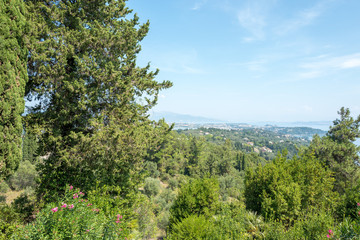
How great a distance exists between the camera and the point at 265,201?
30.0 feet

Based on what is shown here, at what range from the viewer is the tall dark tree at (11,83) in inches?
207

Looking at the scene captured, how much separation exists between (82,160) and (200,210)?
6816 millimetres

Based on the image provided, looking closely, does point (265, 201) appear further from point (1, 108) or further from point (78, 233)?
point (1, 108)

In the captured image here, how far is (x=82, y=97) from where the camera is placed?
263 inches

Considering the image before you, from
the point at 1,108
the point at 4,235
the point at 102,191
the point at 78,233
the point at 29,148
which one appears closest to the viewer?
the point at 78,233

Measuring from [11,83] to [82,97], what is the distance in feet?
6.36

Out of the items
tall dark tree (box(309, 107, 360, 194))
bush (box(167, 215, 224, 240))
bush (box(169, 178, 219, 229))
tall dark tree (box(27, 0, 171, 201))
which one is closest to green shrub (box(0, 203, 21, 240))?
tall dark tree (box(27, 0, 171, 201))

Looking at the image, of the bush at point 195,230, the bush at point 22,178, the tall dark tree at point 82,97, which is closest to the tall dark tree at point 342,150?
the bush at point 195,230

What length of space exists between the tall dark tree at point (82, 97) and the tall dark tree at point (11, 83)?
2.18 feet

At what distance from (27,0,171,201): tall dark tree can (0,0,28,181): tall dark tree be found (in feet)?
2.18

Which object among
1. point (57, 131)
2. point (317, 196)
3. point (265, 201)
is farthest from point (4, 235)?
point (317, 196)

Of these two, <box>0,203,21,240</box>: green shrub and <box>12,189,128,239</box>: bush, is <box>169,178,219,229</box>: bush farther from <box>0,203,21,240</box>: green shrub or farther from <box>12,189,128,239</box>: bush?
<box>0,203,21,240</box>: green shrub

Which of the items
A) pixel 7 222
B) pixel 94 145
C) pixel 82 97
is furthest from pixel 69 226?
pixel 82 97

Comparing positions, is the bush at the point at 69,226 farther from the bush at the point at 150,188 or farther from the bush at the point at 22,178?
the bush at the point at 22,178
